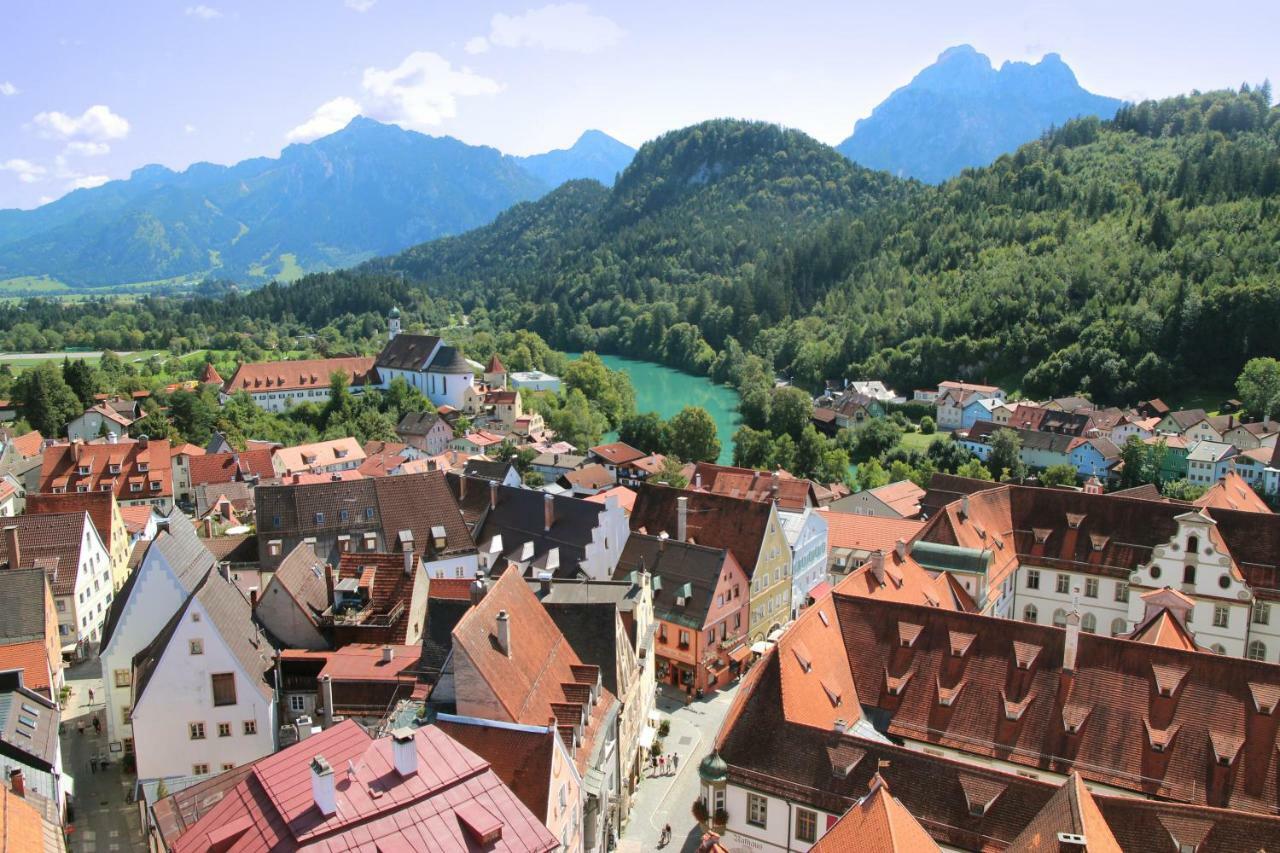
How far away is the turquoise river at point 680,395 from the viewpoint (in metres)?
119

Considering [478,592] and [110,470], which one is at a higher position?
[478,592]

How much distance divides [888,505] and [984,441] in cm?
4387

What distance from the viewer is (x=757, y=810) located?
25109 millimetres

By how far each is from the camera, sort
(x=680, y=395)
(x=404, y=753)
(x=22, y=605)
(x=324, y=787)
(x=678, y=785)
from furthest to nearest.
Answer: (x=680, y=395) < (x=22, y=605) < (x=678, y=785) < (x=404, y=753) < (x=324, y=787)

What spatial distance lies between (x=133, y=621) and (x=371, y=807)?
58.8 feet

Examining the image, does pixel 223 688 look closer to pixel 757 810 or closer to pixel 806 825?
pixel 757 810

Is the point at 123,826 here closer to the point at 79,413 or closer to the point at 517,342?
the point at 79,413

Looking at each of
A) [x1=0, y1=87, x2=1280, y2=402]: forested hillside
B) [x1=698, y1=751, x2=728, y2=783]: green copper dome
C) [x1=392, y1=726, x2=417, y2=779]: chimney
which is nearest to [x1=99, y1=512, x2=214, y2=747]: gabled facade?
[x1=392, y1=726, x2=417, y2=779]: chimney

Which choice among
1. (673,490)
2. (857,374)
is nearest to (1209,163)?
(857,374)

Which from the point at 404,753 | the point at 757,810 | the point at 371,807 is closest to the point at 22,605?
the point at 404,753

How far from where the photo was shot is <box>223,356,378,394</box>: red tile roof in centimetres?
11081

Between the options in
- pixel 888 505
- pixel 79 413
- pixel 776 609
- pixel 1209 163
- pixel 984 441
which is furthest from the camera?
pixel 1209 163

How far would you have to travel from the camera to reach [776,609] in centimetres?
4406

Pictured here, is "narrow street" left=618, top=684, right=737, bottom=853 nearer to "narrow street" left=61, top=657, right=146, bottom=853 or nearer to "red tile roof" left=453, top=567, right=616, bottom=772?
"red tile roof" left=453, top=567, right=616, bottom=772
